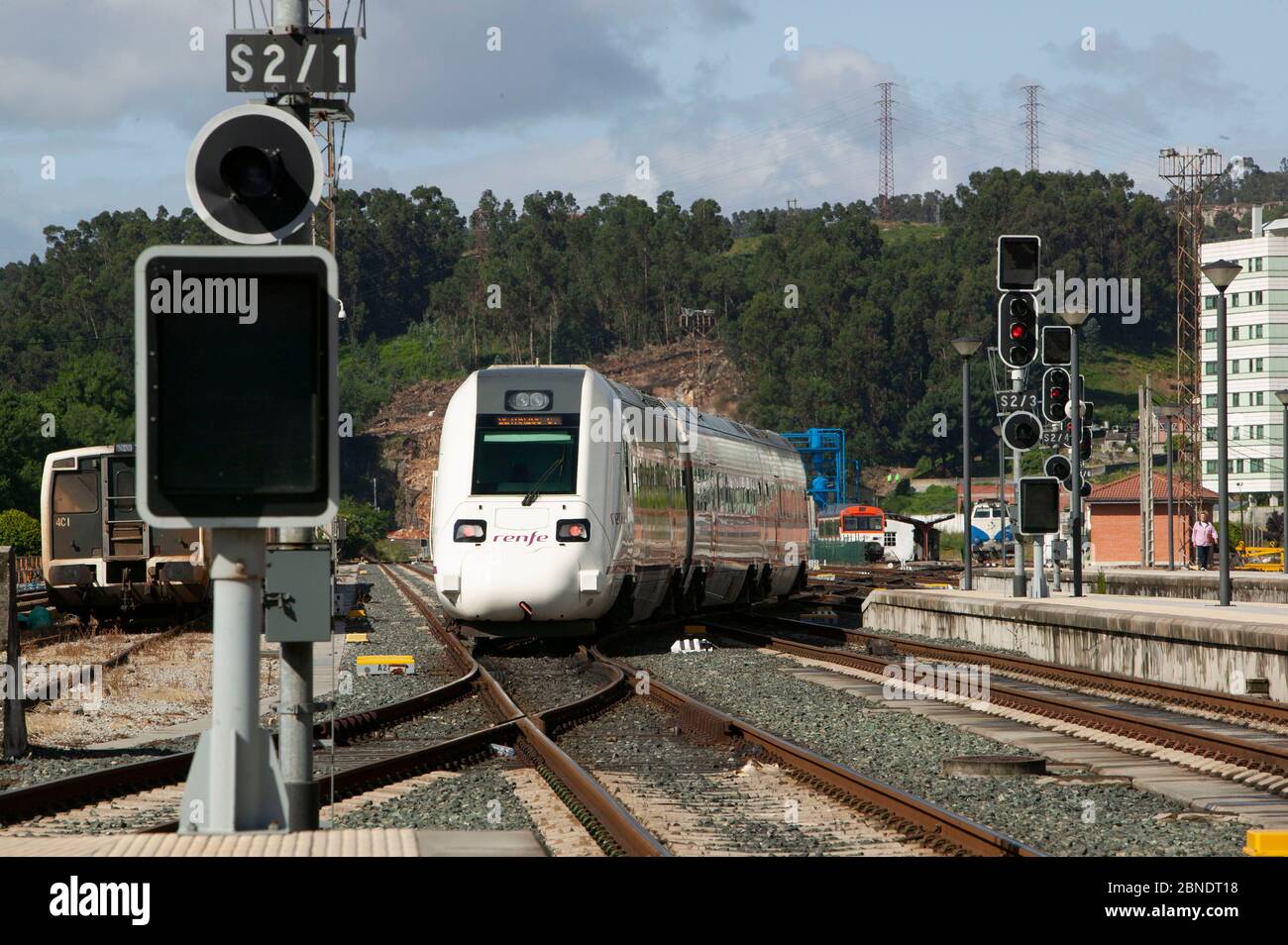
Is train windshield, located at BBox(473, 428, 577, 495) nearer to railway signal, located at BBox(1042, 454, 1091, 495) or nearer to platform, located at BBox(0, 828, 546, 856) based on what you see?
railway signal, located at BBox(1042, 454, 1091, 495)

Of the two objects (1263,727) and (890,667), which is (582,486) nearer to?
(890,667)

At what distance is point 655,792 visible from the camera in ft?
35.7

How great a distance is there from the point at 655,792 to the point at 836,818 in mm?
1525

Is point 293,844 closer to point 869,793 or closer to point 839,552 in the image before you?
point 869,793

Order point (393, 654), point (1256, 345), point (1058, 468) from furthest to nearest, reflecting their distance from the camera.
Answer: point (1256, 345), point (1058, 468), point (393, 654)

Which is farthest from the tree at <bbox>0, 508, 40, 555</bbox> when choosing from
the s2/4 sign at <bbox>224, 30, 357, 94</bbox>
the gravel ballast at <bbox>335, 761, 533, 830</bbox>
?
the s2/4 sign at <bbox>224, 30, 357, 94</bbox>

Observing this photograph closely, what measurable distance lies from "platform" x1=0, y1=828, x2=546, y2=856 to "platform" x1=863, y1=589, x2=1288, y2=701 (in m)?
12.7

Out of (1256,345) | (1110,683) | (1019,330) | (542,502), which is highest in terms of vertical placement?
(1256,345)

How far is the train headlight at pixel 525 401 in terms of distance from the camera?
71.2ft

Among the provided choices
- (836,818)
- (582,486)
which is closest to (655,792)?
(836,818)

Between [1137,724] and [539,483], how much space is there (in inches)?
357

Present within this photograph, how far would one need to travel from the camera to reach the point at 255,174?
493cm

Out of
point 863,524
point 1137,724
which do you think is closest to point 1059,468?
point 1137,724
